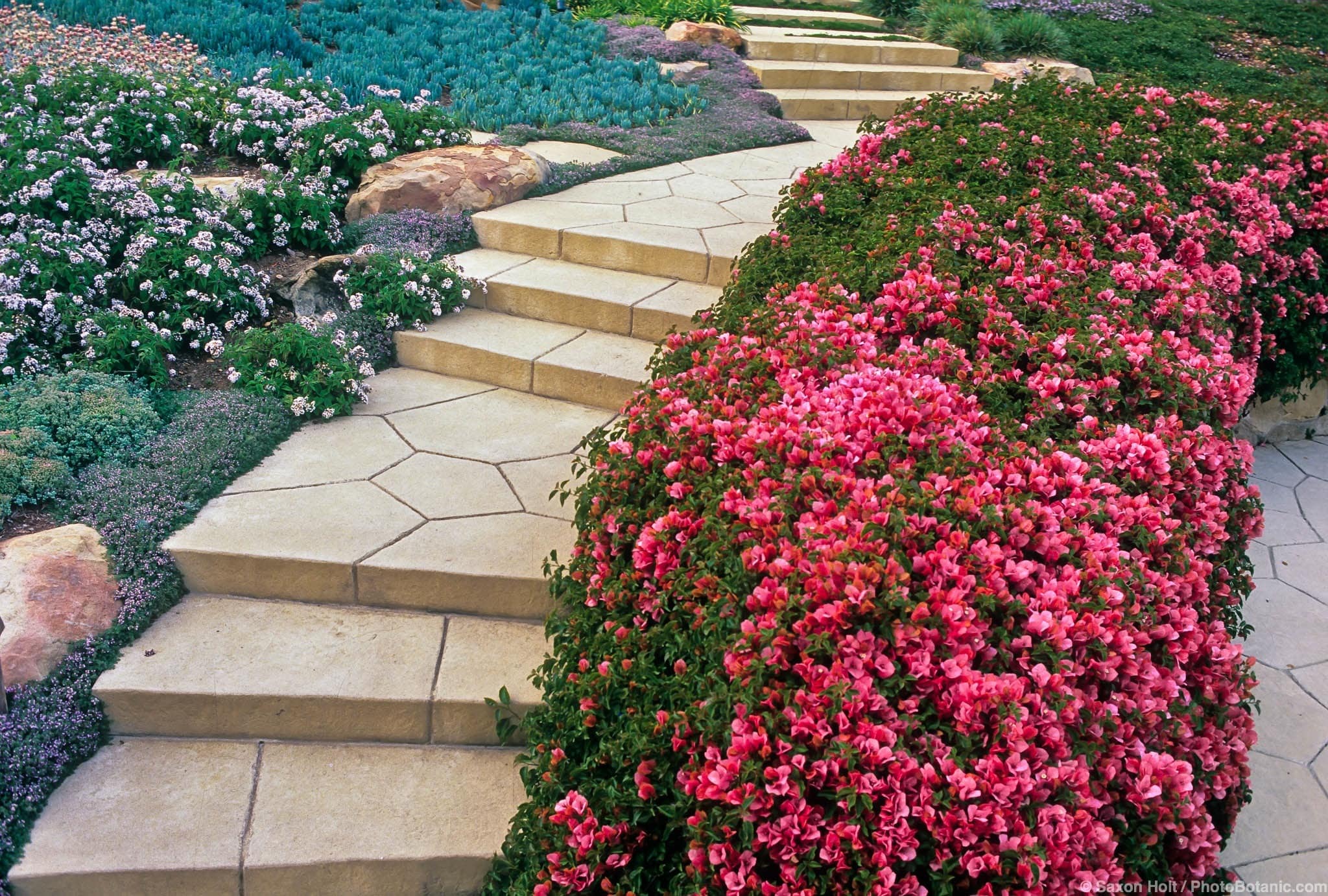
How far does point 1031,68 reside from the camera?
8359mm

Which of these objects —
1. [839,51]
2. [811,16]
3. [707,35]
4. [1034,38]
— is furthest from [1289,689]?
[811,16]

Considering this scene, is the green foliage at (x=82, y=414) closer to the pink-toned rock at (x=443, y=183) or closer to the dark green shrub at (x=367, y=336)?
the dark green shrub at (x=367, y=336)

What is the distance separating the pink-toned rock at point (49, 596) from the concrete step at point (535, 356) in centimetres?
164

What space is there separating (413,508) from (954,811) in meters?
2.19

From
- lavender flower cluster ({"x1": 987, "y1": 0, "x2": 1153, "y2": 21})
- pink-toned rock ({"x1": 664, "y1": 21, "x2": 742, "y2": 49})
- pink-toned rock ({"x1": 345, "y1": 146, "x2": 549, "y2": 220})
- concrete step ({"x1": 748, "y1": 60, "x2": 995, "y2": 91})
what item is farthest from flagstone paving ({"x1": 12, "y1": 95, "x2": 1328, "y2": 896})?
lavender flower cluster ({"x1": 987, "y1": 0, "x2": 1153, "y2": 21})

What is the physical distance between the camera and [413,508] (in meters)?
3.28

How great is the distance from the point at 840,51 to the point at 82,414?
23.5 feet

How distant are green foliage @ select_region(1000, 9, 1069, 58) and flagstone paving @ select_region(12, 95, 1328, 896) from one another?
21.6 ft

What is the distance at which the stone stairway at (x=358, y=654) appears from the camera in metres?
2.41

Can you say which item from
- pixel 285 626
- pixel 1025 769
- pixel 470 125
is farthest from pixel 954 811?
pixel 470 125

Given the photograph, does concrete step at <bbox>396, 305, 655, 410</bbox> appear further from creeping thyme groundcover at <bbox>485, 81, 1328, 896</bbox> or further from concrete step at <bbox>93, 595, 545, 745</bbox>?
concrete step at <bbox>93, 595, 545, 745</bbox>

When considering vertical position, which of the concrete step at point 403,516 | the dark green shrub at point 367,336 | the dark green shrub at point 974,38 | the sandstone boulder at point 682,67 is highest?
the dark green shrub at point 974,38

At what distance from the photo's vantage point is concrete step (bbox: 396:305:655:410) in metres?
4.04

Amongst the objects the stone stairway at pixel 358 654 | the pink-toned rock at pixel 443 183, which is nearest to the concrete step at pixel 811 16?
the pink-toned rock at pixel 443 183
